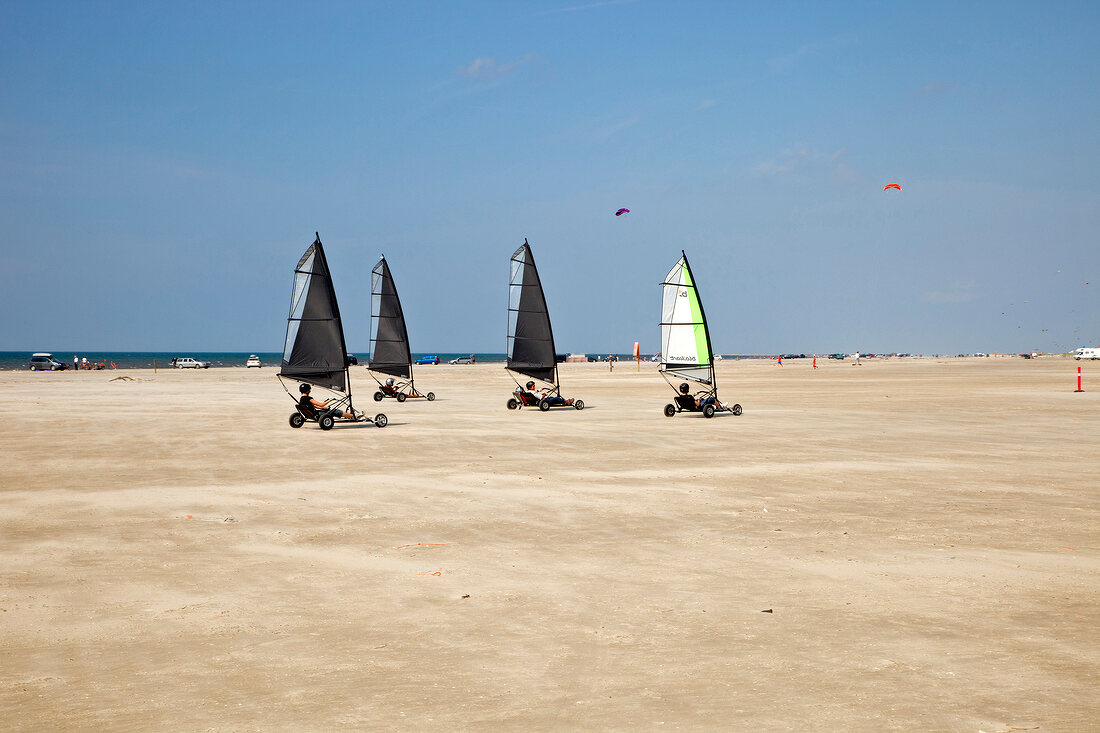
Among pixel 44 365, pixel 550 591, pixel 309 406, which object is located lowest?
pixel 550 591

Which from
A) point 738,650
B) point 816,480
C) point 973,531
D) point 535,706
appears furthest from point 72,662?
point 816,480

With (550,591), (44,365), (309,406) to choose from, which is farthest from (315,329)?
(44,365)

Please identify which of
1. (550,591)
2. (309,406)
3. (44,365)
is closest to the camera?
(550,591)

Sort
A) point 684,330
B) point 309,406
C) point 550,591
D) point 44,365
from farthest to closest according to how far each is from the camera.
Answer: point 44,365 < point 684,330 < point 309,406 < point 550,591

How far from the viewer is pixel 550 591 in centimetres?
803

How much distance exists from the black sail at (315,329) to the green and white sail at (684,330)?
11539 mm

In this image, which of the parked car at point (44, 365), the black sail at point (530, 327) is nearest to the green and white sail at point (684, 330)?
the black sail at point (530, 327)

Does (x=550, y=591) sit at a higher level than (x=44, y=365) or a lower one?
lower

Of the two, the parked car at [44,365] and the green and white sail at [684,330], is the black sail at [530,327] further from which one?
the parked car at [44,365]

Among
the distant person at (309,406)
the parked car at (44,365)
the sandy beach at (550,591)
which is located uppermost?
the parked car at (44,365)

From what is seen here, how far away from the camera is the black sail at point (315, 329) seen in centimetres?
2494

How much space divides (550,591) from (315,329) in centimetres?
1871

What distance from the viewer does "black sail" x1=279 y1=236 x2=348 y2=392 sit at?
24938mm

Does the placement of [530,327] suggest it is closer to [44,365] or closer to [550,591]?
[550,591]
